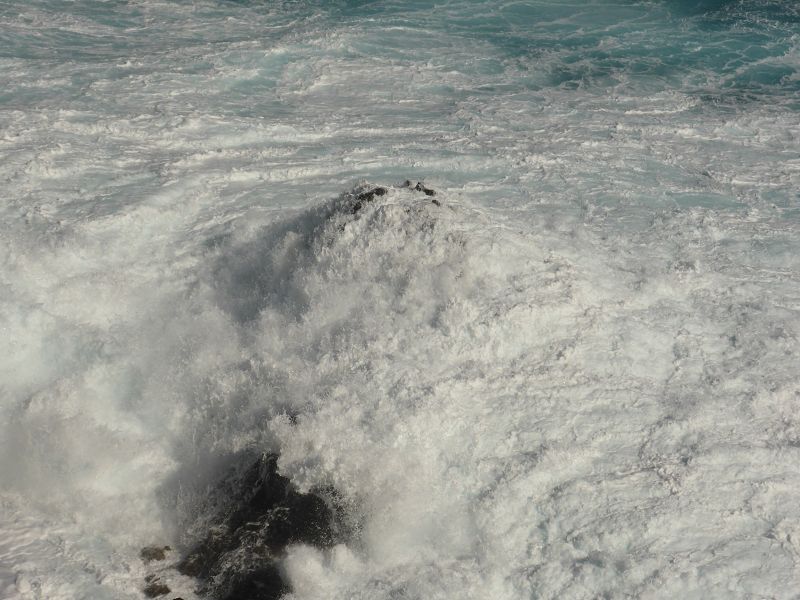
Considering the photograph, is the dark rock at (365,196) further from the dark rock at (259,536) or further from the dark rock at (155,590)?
the dark rock at (155,590)

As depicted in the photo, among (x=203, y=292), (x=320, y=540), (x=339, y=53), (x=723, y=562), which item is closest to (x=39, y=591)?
(x=320, y=540)

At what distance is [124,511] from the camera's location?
484cm

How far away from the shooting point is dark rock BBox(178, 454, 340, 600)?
4.35 meters

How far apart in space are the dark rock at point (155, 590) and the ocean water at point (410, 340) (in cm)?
8

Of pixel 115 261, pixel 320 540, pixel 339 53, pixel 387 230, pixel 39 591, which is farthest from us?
pixel 339 53

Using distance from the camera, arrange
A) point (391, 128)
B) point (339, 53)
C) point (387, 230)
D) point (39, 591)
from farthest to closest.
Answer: point (339, 53)
point (391, 128)
point (387, 230)
point (39, 591)

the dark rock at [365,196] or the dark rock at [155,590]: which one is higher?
the dark rock at [365,196]

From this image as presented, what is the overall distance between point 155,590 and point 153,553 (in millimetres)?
308

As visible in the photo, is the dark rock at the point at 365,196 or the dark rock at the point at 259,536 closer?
the dark rock at the point at 259,536

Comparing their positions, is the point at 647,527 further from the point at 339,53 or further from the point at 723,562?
the point at 339,53

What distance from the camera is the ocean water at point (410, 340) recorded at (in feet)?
14.7

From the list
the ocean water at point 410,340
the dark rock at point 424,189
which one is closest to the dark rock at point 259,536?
the ocean water at point 410,340

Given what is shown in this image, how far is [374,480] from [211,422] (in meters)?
1.25

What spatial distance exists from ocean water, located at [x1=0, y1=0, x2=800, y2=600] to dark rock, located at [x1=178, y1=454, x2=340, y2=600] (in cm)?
11
